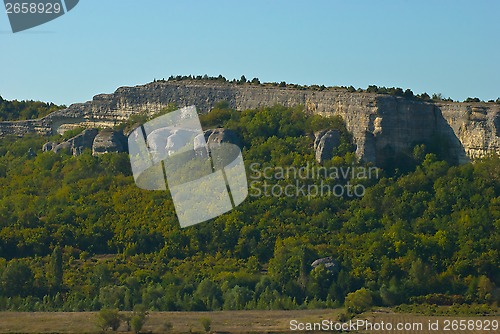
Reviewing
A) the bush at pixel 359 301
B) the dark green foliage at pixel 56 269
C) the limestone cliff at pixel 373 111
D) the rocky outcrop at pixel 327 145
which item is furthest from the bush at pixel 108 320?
the limestone cliff at pixel 373 111

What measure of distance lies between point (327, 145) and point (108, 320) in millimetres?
12537

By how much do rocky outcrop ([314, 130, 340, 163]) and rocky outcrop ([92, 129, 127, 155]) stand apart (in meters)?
8.42

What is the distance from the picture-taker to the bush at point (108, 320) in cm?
4391

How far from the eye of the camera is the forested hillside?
4706 centimetres

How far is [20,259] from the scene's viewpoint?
51125mm

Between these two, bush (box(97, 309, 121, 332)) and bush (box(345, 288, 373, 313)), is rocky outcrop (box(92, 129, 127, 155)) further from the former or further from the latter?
bush (box(345, 288, 373, 313))

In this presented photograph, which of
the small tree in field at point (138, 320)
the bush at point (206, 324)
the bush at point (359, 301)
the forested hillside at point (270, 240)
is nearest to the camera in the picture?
the bush at point (206, 324)

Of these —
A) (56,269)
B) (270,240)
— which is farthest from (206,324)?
(56,269)

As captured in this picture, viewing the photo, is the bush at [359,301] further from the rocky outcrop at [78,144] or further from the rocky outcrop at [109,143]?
the rocky outcrop at [78,144]

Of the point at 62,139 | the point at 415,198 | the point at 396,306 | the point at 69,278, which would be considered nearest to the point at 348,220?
the point at 415,198

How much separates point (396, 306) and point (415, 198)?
5886 millimetres

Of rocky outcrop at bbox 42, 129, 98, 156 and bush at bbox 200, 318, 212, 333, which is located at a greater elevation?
rocky outcrop at bbox 42, 129, 98, 156

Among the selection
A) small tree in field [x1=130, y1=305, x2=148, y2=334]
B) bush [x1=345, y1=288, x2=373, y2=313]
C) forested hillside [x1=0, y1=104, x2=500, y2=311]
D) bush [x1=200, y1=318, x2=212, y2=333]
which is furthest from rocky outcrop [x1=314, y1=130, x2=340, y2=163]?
bush [x1=200, y1=318, x2=212, y2=333]

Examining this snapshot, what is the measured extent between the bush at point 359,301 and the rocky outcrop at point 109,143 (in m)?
15.2
